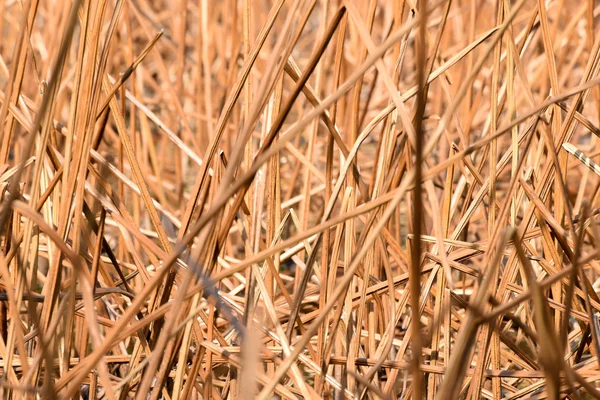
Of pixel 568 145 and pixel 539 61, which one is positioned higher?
pixel 539 61

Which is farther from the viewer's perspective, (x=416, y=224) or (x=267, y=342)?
(x=267, y=342)

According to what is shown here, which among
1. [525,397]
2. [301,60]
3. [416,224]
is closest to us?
[416,224]

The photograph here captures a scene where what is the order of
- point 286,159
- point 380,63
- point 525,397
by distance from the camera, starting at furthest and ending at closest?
point 286,159
point 525,397
point 380,63

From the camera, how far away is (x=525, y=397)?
0.67 meters

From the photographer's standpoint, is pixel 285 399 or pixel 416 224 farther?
pixel 285 399

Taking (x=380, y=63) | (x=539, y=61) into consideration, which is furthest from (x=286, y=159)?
(x=380, y=63)

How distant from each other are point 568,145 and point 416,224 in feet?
1.36

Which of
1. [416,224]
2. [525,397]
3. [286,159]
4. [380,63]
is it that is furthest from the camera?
[286,159]

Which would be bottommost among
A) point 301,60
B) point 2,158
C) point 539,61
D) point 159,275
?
point 159,275

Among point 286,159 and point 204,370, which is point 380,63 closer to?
point 204,370

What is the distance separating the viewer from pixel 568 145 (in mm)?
712

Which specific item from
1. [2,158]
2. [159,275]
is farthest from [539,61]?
[159,275]

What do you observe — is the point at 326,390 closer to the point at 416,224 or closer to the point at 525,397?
the point at 525,397

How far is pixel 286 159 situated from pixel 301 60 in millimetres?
1136
